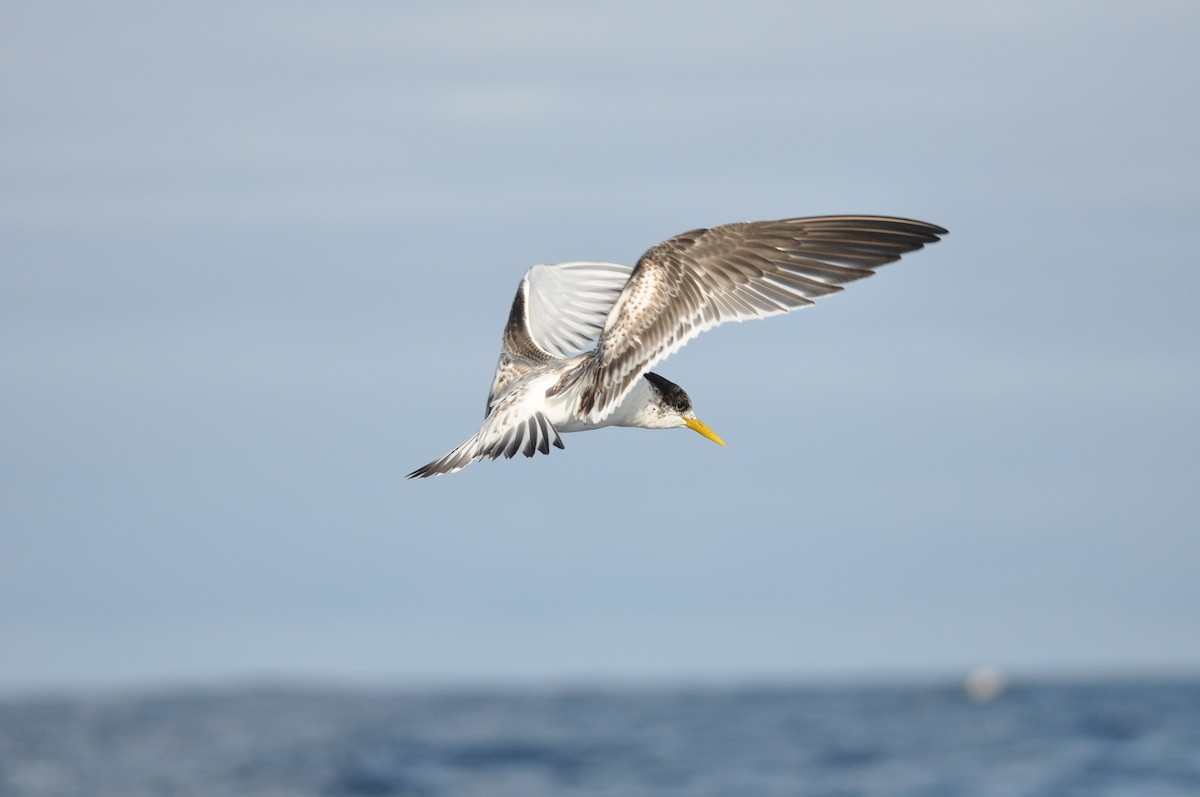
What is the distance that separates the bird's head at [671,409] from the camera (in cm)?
1800

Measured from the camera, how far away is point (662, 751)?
113 m

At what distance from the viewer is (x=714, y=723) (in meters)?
140

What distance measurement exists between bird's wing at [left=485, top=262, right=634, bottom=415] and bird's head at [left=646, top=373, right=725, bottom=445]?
296 cm

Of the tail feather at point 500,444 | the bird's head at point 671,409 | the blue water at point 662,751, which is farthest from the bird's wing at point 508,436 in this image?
the blue water at point 662,751

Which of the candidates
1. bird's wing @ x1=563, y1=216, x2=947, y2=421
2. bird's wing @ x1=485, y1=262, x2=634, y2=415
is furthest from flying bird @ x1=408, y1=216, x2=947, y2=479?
bird's wing @ x1=485, y1=262, x2=634, y2=415

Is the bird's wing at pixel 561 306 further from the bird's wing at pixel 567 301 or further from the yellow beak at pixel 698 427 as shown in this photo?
the yellow beak at pixel 698 427

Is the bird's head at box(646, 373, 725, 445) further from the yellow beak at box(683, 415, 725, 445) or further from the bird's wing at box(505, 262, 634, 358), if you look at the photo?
the bird's wing at box(505, 262, 634, 358)

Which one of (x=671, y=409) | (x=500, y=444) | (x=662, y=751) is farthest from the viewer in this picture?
(x=662, y=751)

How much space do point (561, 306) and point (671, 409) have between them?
13.8ft

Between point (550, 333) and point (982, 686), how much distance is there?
14323 cm

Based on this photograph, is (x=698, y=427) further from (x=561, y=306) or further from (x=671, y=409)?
(x=561, y=306)

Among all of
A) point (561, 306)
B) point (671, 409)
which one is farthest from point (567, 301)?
point (671, 409)

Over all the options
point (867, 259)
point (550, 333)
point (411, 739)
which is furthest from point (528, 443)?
point (411, 739)

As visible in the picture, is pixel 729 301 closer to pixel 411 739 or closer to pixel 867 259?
pixel 867 259
